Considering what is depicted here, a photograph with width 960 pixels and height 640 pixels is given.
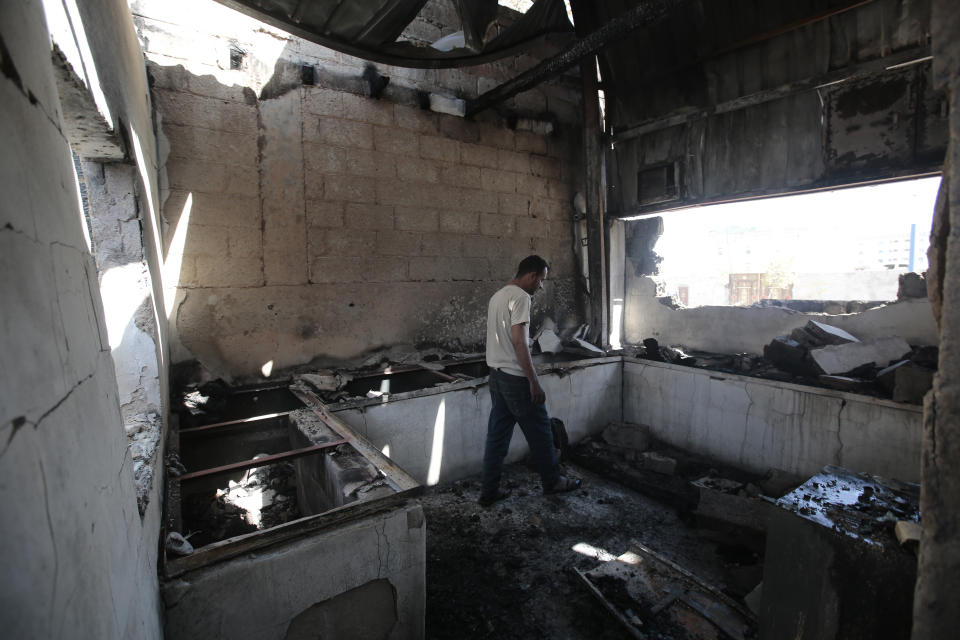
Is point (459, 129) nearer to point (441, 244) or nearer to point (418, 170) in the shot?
point (418, 170)

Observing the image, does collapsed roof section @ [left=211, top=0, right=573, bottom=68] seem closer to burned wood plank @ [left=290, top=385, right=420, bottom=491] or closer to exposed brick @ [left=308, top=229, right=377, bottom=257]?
exposed brick @ [left=308, top=229, right=377, bottom=257]

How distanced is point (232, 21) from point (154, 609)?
455 cm

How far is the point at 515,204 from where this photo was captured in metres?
5.84

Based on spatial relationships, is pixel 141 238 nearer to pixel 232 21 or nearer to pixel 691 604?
pixel 232 21

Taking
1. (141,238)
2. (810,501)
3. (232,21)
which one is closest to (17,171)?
(141,238)

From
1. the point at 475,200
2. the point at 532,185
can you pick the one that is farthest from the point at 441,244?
the point at 532,185

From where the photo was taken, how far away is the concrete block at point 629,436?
474cm

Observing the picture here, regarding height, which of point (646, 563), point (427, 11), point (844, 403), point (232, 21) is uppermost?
point (427, 11)

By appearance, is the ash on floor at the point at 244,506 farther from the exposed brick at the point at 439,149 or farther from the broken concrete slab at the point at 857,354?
the broken concrete slab at the point at 857,354

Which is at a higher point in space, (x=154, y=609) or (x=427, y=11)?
(x=427, y=11)

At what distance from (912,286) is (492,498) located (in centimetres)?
452

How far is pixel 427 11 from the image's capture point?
495cm

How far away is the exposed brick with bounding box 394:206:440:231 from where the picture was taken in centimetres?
492

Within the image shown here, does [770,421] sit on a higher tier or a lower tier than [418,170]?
lower
